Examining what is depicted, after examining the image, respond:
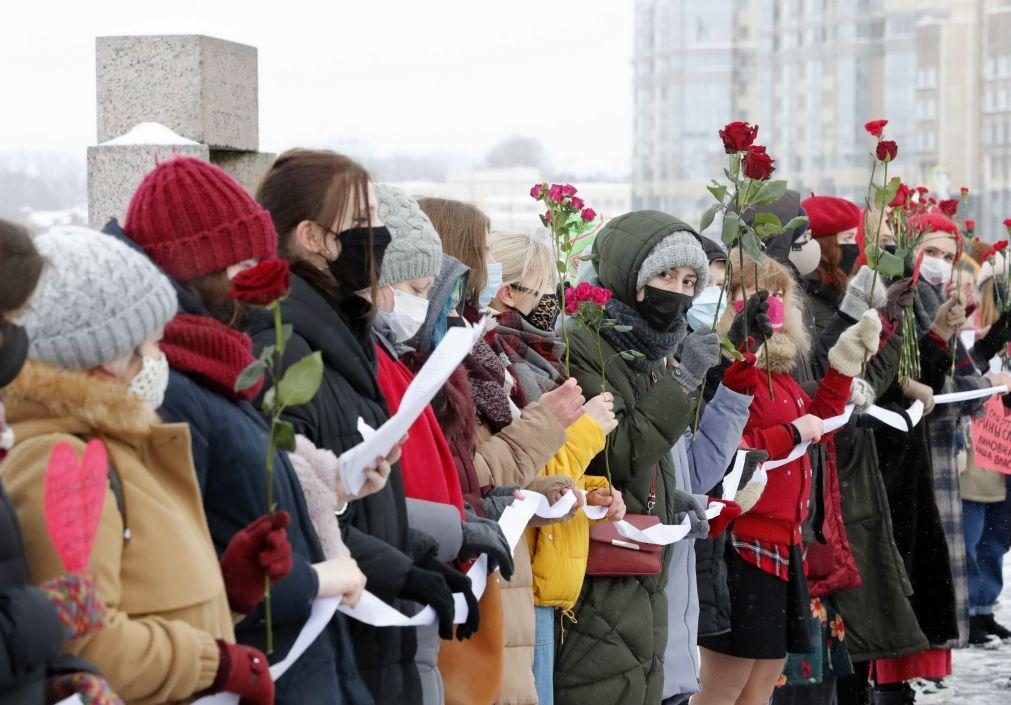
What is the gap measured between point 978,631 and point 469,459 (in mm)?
5429

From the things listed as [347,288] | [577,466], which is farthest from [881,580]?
[347,288]

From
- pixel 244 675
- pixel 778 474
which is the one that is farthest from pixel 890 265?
pixel 244 675

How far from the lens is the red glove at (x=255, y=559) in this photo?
7.95 feet

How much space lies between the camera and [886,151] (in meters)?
5.11

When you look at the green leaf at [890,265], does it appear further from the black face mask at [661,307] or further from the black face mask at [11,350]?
the black face mask at [11,350]

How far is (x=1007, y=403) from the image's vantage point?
7.91 metres

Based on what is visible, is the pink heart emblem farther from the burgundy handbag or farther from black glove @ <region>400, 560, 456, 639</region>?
the burgundy handbag

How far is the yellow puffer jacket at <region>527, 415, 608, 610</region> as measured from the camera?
4.13 meters

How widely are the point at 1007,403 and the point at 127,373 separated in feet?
20.7

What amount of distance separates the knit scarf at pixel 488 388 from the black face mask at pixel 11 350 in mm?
1854

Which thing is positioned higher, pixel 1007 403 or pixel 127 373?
pixel 127 373

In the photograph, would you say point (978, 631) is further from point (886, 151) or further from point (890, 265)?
point (886, 151)

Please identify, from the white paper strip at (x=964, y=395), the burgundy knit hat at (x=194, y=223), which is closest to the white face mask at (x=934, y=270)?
the white paper strip at (x=964, y=395)

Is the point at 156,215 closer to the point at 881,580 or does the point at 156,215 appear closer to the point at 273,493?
the point at 273,493
